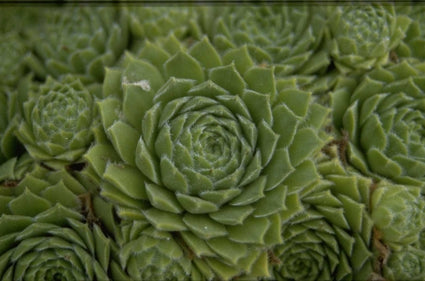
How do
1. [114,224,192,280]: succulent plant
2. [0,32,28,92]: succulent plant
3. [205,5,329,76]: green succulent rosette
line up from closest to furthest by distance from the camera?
[114,224,192,280]: succulent plant, [205,5,329,76]: green succulent rosette, [0,32,28,92]: succulent plant

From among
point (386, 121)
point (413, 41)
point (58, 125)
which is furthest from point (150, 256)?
point (413, 41)

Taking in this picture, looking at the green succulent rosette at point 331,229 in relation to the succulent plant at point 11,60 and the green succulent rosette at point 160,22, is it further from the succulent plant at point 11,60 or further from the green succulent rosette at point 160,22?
the succulent plant at point 11,60

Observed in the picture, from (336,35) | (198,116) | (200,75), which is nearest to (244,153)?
(198,116)

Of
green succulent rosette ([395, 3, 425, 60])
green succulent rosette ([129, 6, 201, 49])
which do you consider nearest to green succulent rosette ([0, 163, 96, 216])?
green succulent rosette ([129, 6, 201, 49])

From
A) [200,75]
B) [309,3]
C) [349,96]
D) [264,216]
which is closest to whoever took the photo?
[264,216]

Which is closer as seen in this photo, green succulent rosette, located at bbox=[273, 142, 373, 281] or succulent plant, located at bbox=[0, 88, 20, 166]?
green succulent rosette, located at bbox=[273, 142, 373, 281]

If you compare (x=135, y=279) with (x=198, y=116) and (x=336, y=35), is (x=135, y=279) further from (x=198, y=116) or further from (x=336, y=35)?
(x=336, y=35)

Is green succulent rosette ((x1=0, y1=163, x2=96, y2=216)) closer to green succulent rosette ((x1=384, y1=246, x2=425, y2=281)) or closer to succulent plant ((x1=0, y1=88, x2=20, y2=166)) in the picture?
succulent plant ((x1=0, y1=88, x2=20, y2=166))
